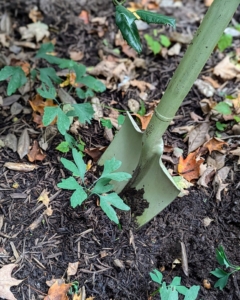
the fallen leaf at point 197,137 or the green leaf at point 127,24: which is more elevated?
the green leaf at point 127,24

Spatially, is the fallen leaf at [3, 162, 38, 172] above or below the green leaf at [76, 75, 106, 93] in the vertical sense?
below

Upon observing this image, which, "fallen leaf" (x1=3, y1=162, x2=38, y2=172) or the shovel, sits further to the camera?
"fallen leaf" (x1=3, y1=162, x2=38, y2=172)

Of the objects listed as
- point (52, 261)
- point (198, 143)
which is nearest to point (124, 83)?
point (198, 143)

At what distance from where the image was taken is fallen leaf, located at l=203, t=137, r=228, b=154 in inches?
77.6

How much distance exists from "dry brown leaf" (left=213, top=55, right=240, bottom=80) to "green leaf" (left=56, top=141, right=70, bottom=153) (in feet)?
3.76

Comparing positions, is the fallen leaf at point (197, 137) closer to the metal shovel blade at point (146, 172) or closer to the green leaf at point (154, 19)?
the metal shovel blade at point (146, 172)

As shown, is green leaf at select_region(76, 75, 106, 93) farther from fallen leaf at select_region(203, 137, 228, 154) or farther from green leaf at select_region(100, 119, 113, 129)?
fallen leaf at select_region(203, 137, 228, 154)

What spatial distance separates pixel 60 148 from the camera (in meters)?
1.87

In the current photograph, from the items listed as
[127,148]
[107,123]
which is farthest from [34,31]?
[127,148]

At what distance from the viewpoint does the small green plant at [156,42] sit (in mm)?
2480

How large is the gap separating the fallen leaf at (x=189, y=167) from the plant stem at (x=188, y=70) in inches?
12.3

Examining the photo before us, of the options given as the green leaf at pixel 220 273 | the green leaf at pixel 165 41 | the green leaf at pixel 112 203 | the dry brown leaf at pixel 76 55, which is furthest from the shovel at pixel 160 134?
the green leaf at pixel 165 41

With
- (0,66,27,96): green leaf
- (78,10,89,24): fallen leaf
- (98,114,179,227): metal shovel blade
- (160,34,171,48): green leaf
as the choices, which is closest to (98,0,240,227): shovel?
(98,114,179,227): metal shovel blade

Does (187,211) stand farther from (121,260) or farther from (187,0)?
(187,0)
